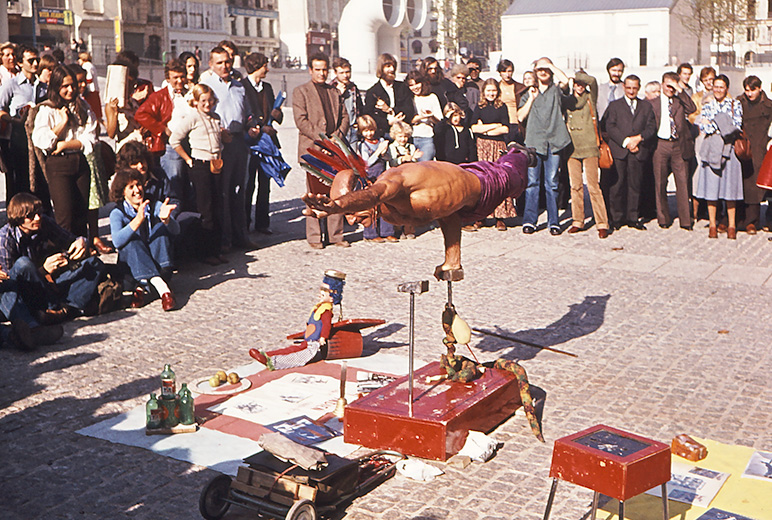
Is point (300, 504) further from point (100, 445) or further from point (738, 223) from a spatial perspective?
point (738, 223)

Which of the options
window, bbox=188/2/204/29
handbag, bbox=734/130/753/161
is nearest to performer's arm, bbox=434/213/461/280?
handbag, bbox=734/130/753/161

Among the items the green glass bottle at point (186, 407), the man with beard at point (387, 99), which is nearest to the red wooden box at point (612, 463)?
the green glass bottle at point (186, 407)

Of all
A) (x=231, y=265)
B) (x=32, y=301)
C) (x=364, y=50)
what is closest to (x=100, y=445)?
(x=32, y=301)

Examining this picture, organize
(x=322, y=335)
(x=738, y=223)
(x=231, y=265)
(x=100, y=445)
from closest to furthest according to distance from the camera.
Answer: (x=100, y=445)
(x=322, y=335)
(x=231, y=265)
(x=738, y=223)

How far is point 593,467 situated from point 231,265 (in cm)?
732

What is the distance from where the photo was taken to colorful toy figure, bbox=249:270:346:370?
759 centimetres

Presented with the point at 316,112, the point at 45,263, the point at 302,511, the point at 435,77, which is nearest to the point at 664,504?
the point at 302,511

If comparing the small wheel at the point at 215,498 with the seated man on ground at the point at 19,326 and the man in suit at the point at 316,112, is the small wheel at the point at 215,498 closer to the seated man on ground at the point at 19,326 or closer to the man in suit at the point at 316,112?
the seated man on ground at the point at 19,326

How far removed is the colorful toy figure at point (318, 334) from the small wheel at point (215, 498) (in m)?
2.42

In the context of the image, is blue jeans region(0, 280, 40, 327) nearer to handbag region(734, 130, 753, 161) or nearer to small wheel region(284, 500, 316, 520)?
small wheel region(284, 500, 316, 520)

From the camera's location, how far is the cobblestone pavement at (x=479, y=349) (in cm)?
548

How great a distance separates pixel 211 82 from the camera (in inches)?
464

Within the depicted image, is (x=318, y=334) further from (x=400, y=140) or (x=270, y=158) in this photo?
(x=270, y=158)

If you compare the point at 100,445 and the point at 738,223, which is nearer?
the point at 100,445
